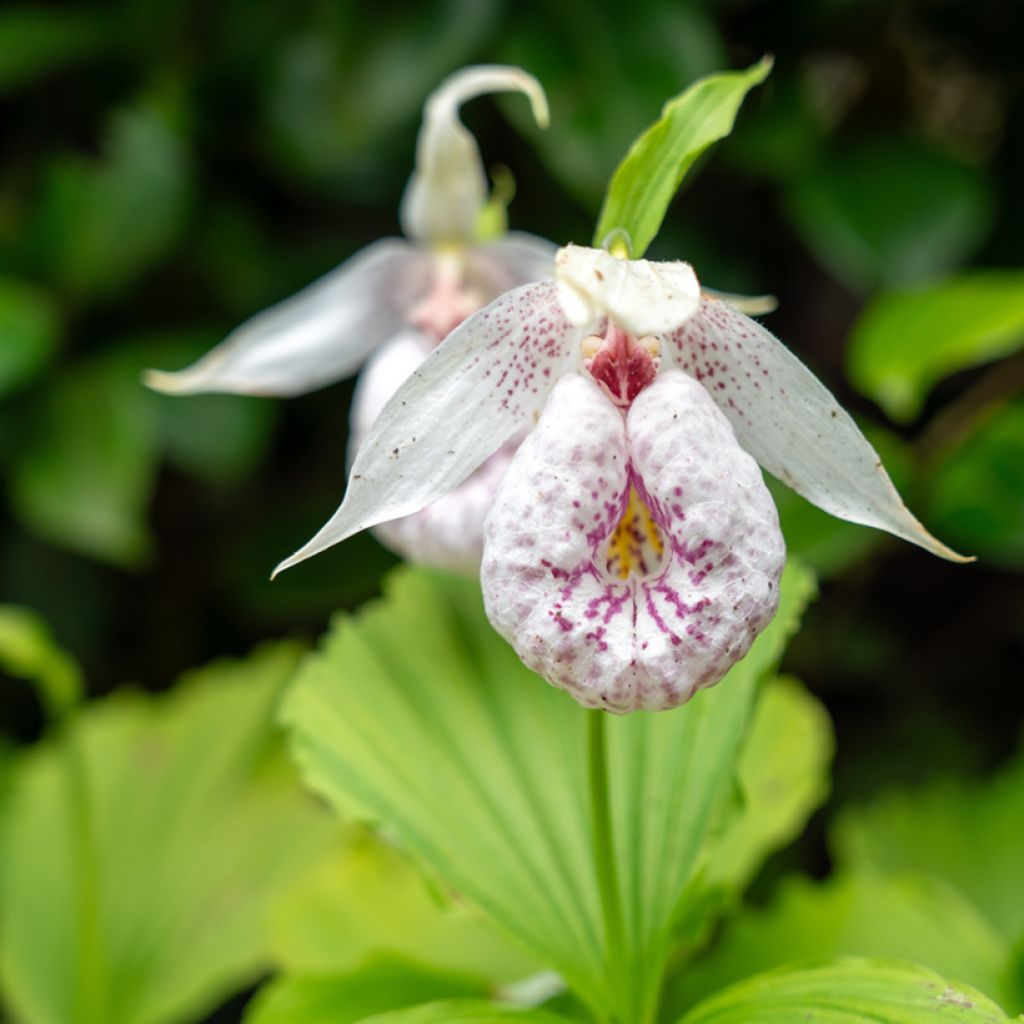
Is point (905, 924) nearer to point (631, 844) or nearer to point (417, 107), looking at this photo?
point (631, 844)

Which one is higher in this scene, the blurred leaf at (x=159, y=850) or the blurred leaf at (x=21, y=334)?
the blurred leaf at (x=21, y=334)

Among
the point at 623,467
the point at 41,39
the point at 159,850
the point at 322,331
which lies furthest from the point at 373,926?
the point at 41,39

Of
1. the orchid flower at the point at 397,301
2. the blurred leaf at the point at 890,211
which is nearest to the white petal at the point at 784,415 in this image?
the orchid flower at the point at 397,301

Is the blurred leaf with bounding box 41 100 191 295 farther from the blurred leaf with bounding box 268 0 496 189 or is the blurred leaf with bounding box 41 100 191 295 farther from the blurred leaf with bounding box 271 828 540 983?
the blurred leaf with bounding box 271 828 540 983

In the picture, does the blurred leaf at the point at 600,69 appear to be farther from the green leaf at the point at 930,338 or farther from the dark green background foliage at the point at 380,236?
the green leaf at the point at 930,338

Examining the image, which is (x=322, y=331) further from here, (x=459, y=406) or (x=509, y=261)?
(x=459, y=406)

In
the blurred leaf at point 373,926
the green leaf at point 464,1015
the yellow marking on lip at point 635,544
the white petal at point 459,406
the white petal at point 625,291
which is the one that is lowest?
the blurred leaf at point 373,926
